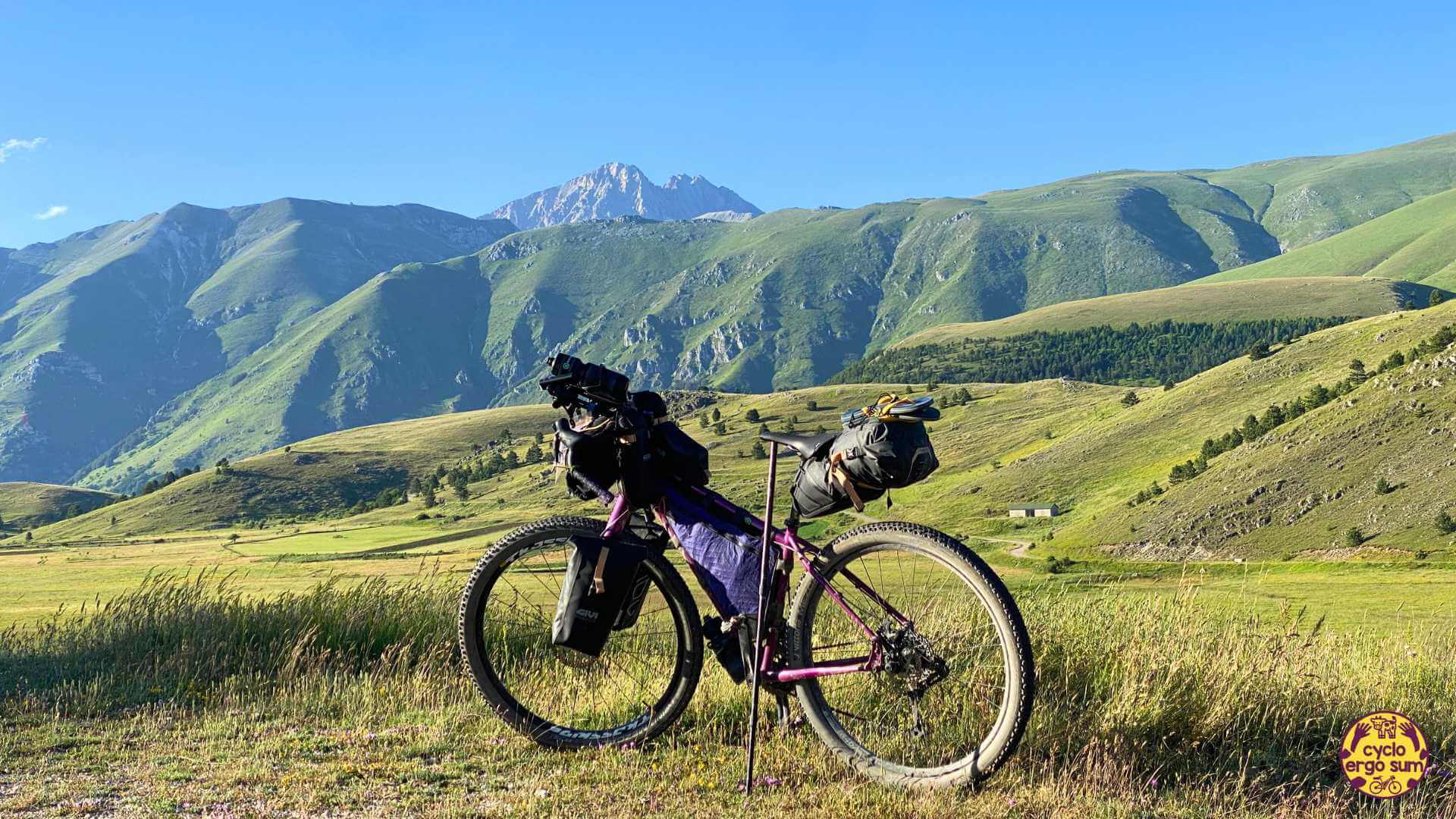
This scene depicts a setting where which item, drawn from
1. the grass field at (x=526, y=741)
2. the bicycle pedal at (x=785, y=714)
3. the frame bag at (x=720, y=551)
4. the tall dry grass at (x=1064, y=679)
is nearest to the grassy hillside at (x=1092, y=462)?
the tall dry grass at (x=1064, y=679)

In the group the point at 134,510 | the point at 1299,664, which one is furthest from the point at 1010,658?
the point at 134,510

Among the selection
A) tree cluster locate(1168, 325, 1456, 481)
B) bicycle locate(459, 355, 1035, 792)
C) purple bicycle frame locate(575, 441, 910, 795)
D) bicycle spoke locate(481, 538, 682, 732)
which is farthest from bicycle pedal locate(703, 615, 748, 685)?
tree cluster locate(1168, 325, 1456, 481)

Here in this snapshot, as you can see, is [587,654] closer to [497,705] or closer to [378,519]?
[497,705]

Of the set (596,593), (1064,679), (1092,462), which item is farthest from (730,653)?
(1092,462)

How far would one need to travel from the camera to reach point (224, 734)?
6.27 m

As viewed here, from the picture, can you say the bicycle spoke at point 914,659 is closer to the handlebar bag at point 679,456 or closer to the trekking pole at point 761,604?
the trekking pole at point 761,604

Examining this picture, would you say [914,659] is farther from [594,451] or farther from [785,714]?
[594,451]

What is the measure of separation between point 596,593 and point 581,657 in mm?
736

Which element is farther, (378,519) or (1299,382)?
(378,519)

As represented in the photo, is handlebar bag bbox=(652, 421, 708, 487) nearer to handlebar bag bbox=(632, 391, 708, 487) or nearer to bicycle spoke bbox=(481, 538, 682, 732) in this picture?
handlebar bag bbox=(632, 391, 708, 487)

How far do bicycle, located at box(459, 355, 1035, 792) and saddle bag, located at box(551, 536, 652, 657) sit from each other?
0.09m

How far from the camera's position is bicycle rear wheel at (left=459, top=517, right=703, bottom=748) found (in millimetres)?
5832

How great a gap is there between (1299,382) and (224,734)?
4887 inches

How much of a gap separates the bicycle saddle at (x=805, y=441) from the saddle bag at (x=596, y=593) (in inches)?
39.3
